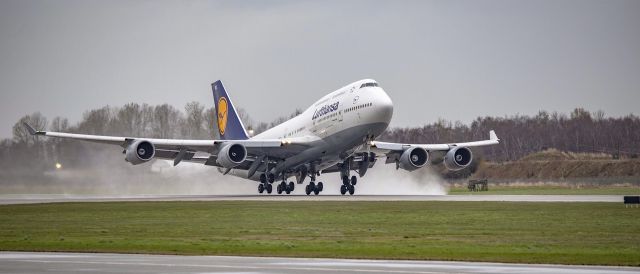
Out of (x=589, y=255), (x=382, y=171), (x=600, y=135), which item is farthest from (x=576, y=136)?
(x=589, y=255)

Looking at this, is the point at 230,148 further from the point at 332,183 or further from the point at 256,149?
the point at 332,183

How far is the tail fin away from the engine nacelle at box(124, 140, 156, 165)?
54.7ft

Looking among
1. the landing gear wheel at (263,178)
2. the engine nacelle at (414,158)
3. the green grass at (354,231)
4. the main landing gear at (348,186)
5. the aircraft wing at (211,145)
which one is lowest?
the green grass at (354,231)

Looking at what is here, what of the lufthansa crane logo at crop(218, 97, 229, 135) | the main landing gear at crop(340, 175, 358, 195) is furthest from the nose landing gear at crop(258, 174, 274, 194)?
the lufthansa crane logo at crop(218, 97, 229, 135)

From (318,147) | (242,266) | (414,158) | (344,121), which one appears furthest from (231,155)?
(242,266)

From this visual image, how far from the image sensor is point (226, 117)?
8544 centimetres

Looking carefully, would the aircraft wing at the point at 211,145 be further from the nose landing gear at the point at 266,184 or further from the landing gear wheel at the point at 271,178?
the nose landing gear at the point at 266,184

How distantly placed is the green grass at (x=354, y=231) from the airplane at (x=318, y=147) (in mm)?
15243

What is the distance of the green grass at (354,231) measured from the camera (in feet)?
87.4

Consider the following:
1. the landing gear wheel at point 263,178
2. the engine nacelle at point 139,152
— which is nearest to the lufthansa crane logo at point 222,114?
the landing gear wheel at point 263,178

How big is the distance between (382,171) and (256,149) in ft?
49.1

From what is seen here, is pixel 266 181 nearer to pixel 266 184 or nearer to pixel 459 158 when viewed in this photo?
pixel 266 184

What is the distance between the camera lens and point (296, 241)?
1194 inches

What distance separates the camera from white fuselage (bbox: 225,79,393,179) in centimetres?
6588
